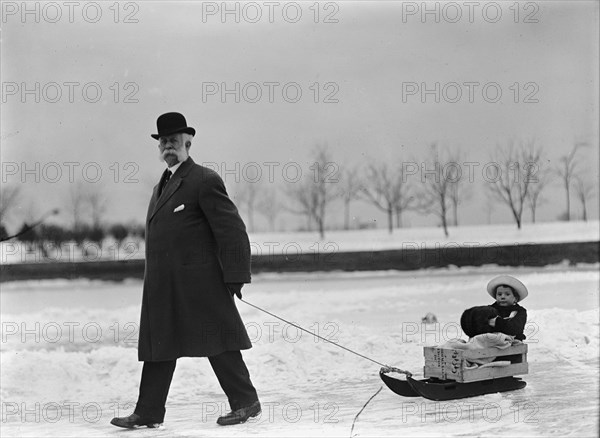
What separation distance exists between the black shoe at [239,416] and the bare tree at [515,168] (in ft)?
9.59

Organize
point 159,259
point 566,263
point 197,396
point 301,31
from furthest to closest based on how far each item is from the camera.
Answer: point 566,263 → point 301,31 → point 197,396 → point 159,259

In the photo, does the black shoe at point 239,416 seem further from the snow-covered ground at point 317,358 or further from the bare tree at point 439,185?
the bare tree at point 439,185

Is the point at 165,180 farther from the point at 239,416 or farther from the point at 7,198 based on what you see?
the point at 7,198

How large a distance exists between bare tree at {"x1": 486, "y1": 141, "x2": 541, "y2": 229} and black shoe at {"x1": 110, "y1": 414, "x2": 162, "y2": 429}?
3385 mm

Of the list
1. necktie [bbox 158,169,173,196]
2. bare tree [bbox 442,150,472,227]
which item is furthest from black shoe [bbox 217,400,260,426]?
bare tree [bbox 442,150,472,227]

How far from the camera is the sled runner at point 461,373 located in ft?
19.5

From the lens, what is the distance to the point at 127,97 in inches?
270

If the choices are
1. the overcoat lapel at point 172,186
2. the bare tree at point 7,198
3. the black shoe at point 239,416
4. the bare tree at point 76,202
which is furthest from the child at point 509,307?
the bare tree at point 7,198

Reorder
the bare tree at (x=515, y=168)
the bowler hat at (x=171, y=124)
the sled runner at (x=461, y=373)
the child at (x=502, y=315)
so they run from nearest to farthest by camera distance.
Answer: the bowler hat at (x=171, y=124)
the sled runner at (x=461, y=373)
the child at (x=502, y=315)
the bare tree at (x=515, y=168)

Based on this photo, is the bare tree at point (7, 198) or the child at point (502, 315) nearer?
the child at point (502, 315)

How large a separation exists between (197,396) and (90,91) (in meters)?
2.32

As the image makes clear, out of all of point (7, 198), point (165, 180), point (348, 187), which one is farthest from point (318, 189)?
point (7, 198)

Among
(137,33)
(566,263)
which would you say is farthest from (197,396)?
(566,263)

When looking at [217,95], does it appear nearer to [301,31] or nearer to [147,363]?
[301,31]
